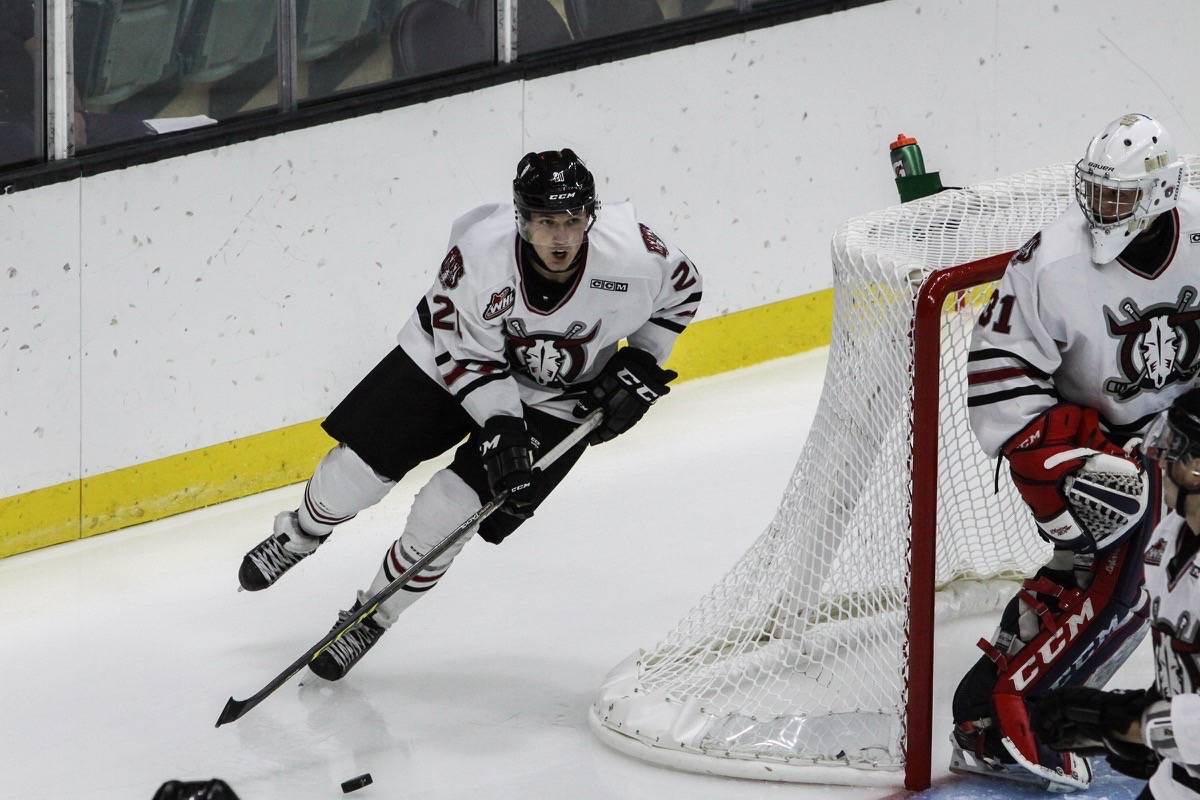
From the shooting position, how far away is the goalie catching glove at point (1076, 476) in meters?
2.97

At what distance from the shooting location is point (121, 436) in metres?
4.61

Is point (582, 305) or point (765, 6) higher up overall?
point (765, 6)

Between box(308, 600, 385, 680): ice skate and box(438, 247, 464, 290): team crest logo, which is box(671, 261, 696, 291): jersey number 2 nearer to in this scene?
box(438, 247, 464, 290): team crest logo

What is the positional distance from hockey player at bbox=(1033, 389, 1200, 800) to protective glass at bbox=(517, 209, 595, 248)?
130cm

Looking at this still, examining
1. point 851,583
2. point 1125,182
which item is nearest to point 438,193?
point 851,583

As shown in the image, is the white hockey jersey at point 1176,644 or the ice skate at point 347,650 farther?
the ice skate at point 347,650

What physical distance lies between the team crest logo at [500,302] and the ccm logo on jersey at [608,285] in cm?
15

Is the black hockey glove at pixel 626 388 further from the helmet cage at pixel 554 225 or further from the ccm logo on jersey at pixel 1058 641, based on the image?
the ccm logo on jersey at pixel 1058 641

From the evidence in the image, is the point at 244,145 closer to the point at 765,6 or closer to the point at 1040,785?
the point at 765,6

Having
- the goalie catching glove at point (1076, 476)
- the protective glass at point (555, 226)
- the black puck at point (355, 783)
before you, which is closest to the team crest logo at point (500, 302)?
the protective glass at point (555, 226)

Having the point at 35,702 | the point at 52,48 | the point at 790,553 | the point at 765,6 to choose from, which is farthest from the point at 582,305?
the point at 765,6

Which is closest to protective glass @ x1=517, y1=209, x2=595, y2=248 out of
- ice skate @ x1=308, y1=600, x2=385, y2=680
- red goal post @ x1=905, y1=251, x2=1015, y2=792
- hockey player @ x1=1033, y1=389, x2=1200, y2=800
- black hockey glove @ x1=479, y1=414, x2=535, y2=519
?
black hockey glove @ x1=479, y1=414, x2=535, y2=519

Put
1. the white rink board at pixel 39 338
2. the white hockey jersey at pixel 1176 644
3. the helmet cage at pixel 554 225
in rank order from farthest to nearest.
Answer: the white rink board at pixel 39 338 → the helmet cage at pixel 554 225 → the white hockey jersey at pixel 1176 644

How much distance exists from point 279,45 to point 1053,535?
251 centimetres
